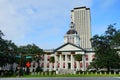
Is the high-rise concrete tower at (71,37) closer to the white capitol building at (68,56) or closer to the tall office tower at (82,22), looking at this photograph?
the white capitol building at (68,56)

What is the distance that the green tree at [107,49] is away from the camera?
83.1 m

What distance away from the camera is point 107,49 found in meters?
85.1

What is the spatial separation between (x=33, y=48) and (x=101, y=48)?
30520 millimetres

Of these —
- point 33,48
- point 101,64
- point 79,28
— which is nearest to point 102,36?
point 101,64

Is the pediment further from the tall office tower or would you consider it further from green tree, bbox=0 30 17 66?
the tall office tower

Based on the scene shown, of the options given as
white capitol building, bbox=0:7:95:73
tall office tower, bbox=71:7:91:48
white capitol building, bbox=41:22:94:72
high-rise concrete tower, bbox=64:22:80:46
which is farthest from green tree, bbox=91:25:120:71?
tall office tower, bbox=71:7:91:48

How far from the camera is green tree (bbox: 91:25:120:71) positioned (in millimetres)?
83125

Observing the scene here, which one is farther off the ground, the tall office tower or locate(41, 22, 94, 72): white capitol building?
the tall office tower

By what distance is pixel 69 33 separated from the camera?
12706 cm

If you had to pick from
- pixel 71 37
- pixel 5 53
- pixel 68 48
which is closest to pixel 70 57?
pixel 68 48

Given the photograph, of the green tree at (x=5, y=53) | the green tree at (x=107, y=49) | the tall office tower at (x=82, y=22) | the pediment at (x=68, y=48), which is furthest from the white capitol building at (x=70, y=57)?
the tall office tower at (x=82, y=22)

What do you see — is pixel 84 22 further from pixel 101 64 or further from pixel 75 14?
pixel 101 64

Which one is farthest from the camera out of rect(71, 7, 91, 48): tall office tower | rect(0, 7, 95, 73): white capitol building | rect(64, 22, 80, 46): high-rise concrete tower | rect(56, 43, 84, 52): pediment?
rect(71, 7, 91, 48): tall office tower

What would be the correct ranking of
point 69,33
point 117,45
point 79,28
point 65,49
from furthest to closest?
point 79,28, point 69,33, point 65,49, point 117,45
